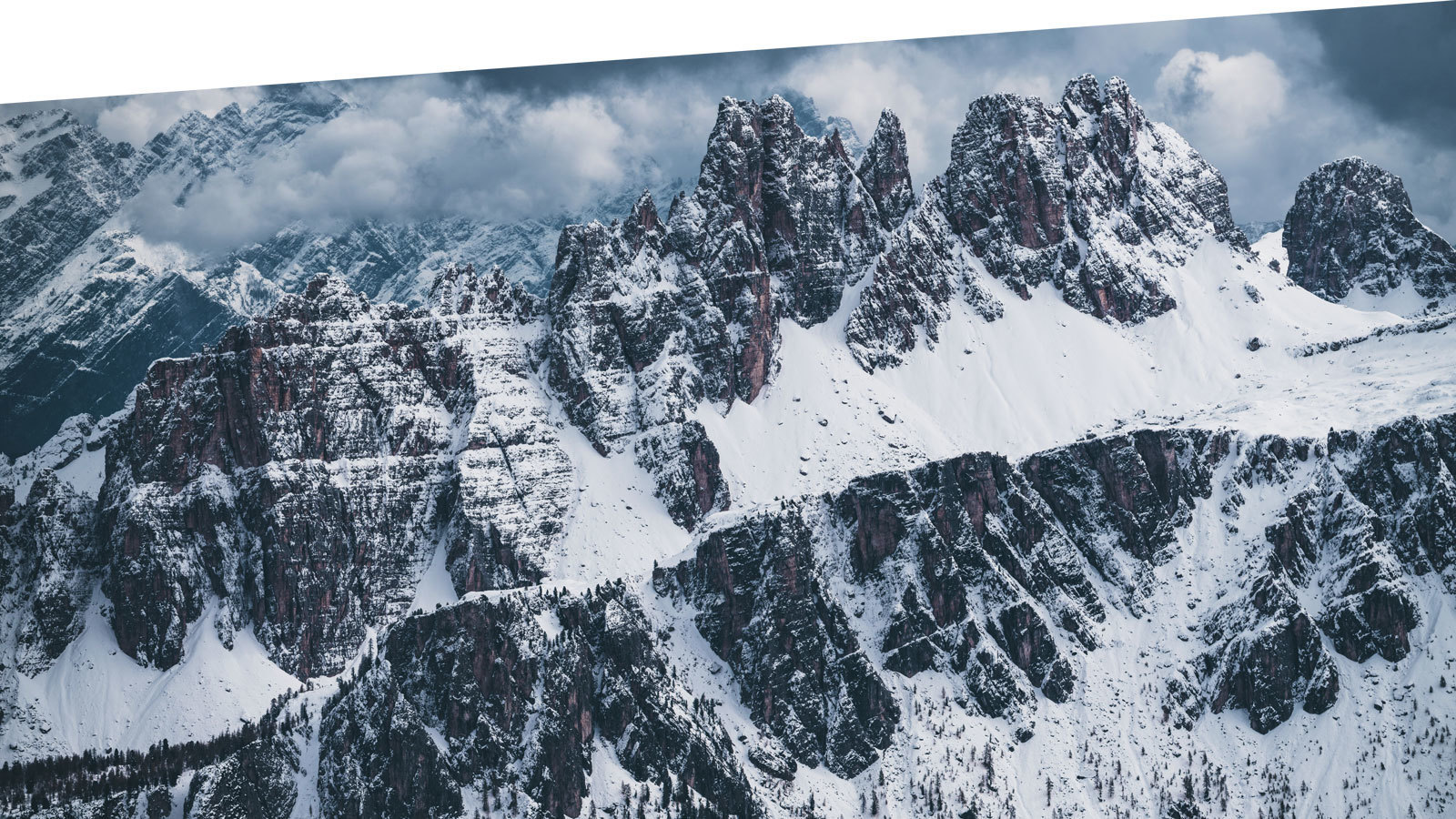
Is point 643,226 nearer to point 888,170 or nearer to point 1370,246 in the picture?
point 888,170

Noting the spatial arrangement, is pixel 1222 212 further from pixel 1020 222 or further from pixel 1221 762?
pixel 1221 762

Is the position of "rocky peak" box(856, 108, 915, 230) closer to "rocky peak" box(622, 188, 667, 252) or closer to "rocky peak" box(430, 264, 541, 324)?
"rocky peak" box(622, 188, 667, 252)

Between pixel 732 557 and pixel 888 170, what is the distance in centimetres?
5421

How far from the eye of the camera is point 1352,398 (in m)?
143

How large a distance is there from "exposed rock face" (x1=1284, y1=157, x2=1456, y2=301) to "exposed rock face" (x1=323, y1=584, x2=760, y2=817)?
105130 millimetres

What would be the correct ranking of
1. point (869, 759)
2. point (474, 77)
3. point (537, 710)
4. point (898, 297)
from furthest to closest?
point (898, 297) < point (869, 759) < point (537, 710) < point (474, 77)

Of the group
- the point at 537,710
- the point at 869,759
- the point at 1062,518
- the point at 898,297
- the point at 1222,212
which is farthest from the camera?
the point at 1222,212

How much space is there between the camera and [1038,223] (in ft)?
543

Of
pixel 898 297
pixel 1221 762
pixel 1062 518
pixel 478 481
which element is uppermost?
pixel 898 297

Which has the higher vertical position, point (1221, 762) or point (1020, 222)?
point (1020, 222)

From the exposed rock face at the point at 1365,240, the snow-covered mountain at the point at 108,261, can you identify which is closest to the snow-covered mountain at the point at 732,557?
the snow-covered mountain at the point at 108,261

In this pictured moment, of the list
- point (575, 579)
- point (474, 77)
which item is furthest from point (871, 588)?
point (474, 77)

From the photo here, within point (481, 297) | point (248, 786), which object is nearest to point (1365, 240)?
point (481, 297)

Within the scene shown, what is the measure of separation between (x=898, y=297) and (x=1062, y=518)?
29018mm
